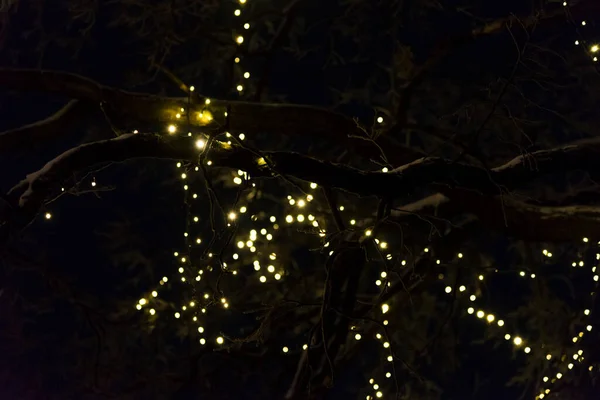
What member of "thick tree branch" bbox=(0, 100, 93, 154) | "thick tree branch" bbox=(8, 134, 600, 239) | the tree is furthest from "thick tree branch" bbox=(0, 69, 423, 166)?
"thick tree branch" bbox=(8, 134, 600, 239)

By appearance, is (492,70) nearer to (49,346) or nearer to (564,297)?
(564,297)

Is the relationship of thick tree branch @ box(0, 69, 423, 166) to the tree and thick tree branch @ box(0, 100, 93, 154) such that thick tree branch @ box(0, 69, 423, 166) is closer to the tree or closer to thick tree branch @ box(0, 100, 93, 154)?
the tree

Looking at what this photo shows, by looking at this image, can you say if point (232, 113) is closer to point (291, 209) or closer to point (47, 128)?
point (291, 209)

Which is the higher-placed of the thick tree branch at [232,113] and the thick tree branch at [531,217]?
the thick tree branch at [232,113]

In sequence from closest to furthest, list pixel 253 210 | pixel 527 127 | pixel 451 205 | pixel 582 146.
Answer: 1. pixel 582 146
2. pixel 451 205
3. pixel 527 127
4. pixel 253 210

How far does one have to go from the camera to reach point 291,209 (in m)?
5.38

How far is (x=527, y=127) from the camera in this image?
5.17 meters

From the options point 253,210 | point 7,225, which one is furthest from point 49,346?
point 7,225

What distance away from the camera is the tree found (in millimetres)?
4609

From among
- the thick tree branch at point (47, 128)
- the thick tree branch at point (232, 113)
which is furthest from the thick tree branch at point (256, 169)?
the thick tree branch at point (47, 128)

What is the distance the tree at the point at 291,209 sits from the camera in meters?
4.61

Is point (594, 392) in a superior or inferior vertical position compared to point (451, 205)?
inferior

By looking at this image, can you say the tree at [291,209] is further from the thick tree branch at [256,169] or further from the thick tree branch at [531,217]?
the thick tree branch at [256,169]

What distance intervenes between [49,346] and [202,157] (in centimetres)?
563
